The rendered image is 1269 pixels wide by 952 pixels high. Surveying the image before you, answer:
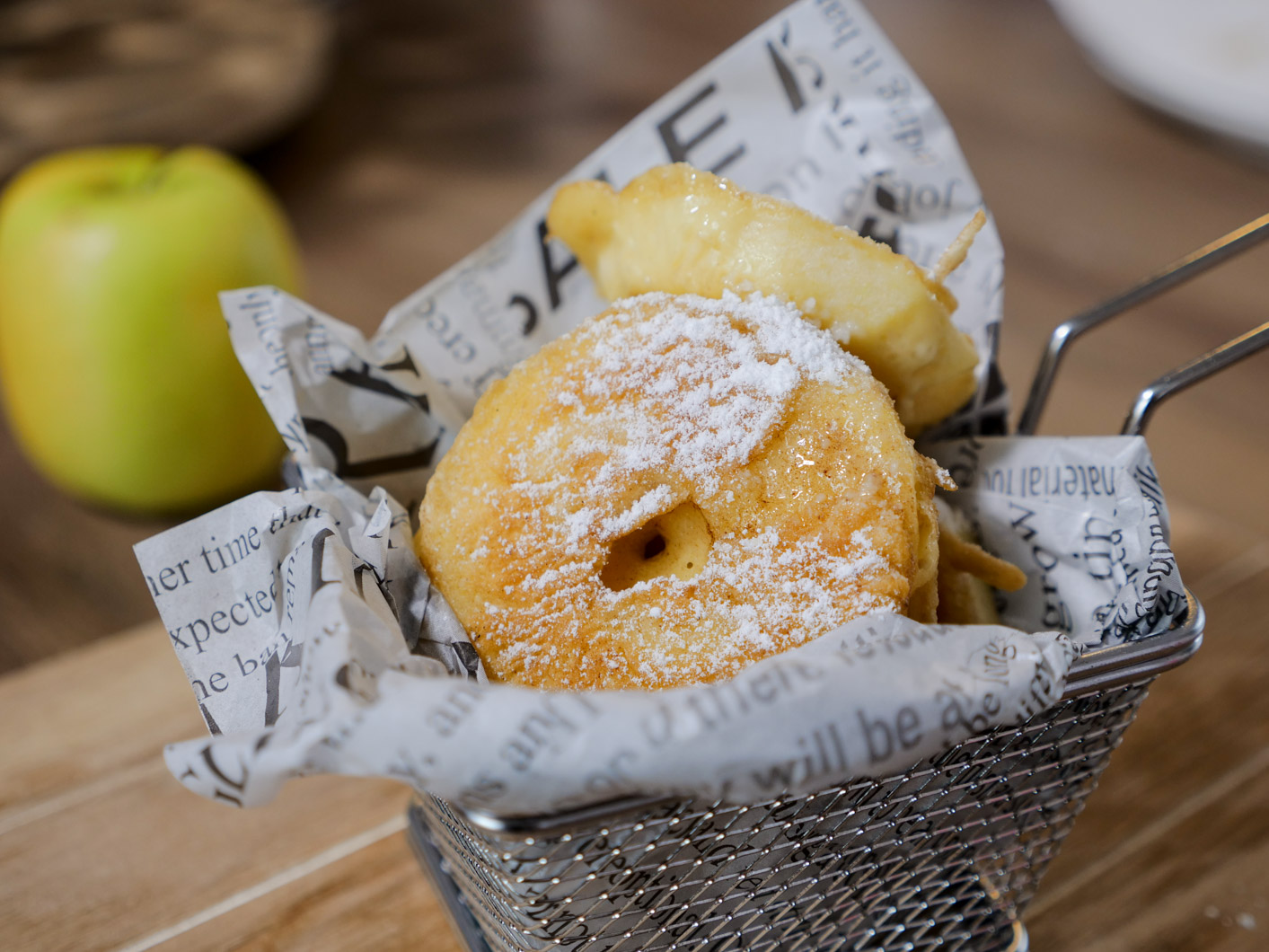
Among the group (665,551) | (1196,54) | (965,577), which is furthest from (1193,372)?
(1196,54)

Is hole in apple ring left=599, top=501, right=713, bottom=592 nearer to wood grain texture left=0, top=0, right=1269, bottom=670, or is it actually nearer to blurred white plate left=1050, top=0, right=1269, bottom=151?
wood grain texture left=0, top=0, right=1269, bottom=670

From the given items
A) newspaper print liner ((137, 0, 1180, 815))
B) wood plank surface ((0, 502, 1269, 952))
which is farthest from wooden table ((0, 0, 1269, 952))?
newspaper print liner ((137, 0, 1180, 815))

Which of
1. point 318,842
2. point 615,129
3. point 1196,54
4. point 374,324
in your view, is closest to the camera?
point 318,842

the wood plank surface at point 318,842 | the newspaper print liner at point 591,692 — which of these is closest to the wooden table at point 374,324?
the wood plank surface at point 318,842

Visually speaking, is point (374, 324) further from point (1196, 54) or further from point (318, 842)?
point (1196, 54)

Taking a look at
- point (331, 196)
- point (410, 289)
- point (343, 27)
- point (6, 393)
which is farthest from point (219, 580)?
point (343, 27)

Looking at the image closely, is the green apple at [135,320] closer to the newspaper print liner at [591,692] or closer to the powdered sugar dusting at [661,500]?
the newspaper print liner at [591,692]

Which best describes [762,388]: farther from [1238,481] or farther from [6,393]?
[6,393]
